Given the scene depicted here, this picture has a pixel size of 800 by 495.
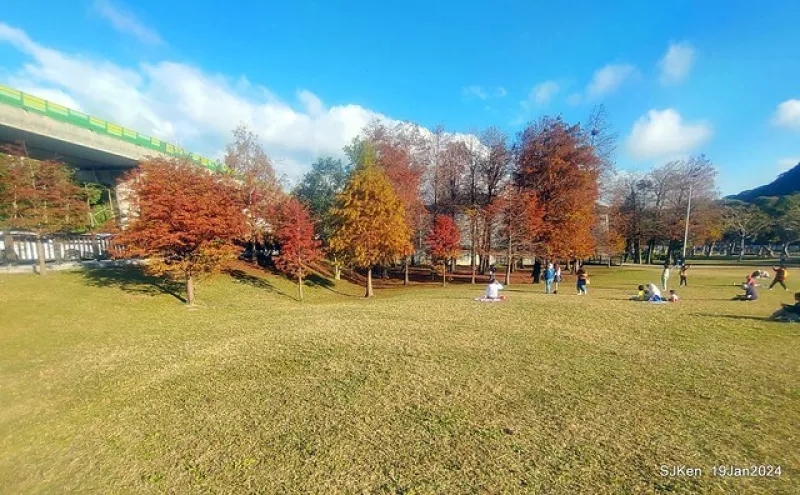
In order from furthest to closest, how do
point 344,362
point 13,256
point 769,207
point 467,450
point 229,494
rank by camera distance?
point 769,207, point 13,256, point 344,362, point 467,450, point 229,494

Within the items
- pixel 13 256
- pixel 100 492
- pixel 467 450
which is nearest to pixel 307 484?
pixel 467 450

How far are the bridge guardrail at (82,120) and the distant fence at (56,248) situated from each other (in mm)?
7807

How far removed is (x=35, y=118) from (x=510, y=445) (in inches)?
1223

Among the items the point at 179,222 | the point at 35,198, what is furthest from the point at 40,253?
the point at 179,222

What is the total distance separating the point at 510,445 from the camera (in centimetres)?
461

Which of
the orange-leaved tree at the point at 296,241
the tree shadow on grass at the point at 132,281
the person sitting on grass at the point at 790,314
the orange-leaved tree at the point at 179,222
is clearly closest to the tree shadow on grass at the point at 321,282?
the orange-leaved tree at the point at 296,241

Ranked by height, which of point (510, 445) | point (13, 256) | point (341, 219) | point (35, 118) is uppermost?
point (35, 118)

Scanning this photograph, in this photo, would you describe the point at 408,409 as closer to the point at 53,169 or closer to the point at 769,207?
the point at 53,169

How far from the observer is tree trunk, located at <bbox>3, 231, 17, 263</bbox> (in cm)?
1862

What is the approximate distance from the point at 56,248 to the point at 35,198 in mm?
6403

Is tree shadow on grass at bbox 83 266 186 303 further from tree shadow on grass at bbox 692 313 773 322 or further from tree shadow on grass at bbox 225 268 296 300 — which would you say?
tree shadow on grass at bbox 692 313 773 322

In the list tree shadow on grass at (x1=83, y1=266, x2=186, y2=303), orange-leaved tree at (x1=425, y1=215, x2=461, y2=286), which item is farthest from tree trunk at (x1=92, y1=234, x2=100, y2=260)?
orange-leaved tree at (x1=425, y1=215, x2=461, y2=286)

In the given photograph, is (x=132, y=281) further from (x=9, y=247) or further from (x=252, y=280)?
(x=252, y=280)

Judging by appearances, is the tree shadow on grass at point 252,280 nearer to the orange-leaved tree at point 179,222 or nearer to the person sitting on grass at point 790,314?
the orange-leaved tree at point 179,222
